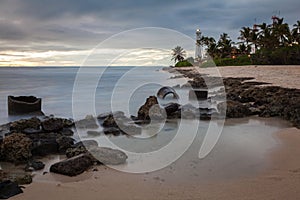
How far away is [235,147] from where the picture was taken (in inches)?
286

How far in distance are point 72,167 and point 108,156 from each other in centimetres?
84

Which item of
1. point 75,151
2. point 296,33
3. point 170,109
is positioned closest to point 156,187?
point 75,151

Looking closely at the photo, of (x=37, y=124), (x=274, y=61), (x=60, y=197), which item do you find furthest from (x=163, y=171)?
(x=274, y=61)

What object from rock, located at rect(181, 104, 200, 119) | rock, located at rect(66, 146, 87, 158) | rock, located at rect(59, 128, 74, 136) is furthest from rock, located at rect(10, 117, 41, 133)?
rock, located at rect(181, 104, 200, 119)

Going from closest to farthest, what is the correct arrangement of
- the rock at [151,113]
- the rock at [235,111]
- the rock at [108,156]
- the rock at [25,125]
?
the rock at [108,156], the rock at [25,125], the rock at [151,113], the rock at [235,111]

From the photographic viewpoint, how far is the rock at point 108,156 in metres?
6.06

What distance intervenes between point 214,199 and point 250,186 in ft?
2.47

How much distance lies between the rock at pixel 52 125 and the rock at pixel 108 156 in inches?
115

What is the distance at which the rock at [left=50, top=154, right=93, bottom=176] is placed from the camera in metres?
5.43

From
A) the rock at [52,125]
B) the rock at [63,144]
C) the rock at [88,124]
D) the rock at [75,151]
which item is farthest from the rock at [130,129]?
the rock at [75,151]

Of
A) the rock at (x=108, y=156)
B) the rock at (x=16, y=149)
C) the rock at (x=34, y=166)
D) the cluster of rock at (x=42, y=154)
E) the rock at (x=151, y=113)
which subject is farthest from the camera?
the rock at (x=151, y=113)

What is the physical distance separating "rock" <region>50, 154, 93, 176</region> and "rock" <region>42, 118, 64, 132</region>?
3.31m

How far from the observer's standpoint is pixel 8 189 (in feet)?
14.9

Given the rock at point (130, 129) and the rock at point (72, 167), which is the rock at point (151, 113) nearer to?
the rock at point (130, 129)
